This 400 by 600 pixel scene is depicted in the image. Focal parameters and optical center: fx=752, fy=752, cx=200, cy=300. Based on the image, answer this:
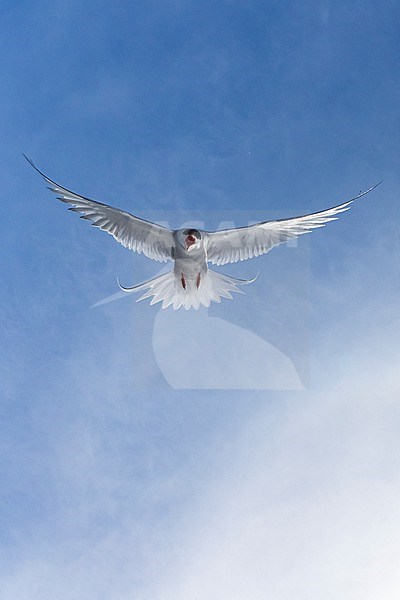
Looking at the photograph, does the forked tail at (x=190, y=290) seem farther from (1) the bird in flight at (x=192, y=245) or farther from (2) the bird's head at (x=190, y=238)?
(2) the bird's head at (x=190, y=238)

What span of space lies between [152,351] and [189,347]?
0.46 meters

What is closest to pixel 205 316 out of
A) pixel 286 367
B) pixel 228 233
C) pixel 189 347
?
pixel 189 347

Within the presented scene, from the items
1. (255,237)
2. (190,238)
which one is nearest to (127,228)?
(190,238)

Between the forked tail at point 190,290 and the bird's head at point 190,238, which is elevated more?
the bird's head at point 190,238

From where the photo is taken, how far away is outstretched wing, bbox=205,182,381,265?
7469 mm

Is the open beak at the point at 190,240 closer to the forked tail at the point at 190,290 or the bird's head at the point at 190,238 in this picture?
the bird's head at the point at 190,238

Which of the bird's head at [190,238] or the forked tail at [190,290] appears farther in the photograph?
the forked tail at [190,290]

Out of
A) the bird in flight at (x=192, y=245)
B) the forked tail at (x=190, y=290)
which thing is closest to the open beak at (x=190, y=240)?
the bird in flight at (x=192, y=245)

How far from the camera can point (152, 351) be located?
29.3 feet

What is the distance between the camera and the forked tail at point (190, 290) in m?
7.79

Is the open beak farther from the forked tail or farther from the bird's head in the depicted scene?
the forked tail

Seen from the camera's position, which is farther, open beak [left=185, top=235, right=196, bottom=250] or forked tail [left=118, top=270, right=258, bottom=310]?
forked tail [left=118, top=270, right=258, bottom=310]

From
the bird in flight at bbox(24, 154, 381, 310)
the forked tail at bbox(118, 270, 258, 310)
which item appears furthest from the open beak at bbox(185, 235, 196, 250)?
the forked tail at bbox(118, 270, 258, 310)

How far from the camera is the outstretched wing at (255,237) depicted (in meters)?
7.47
